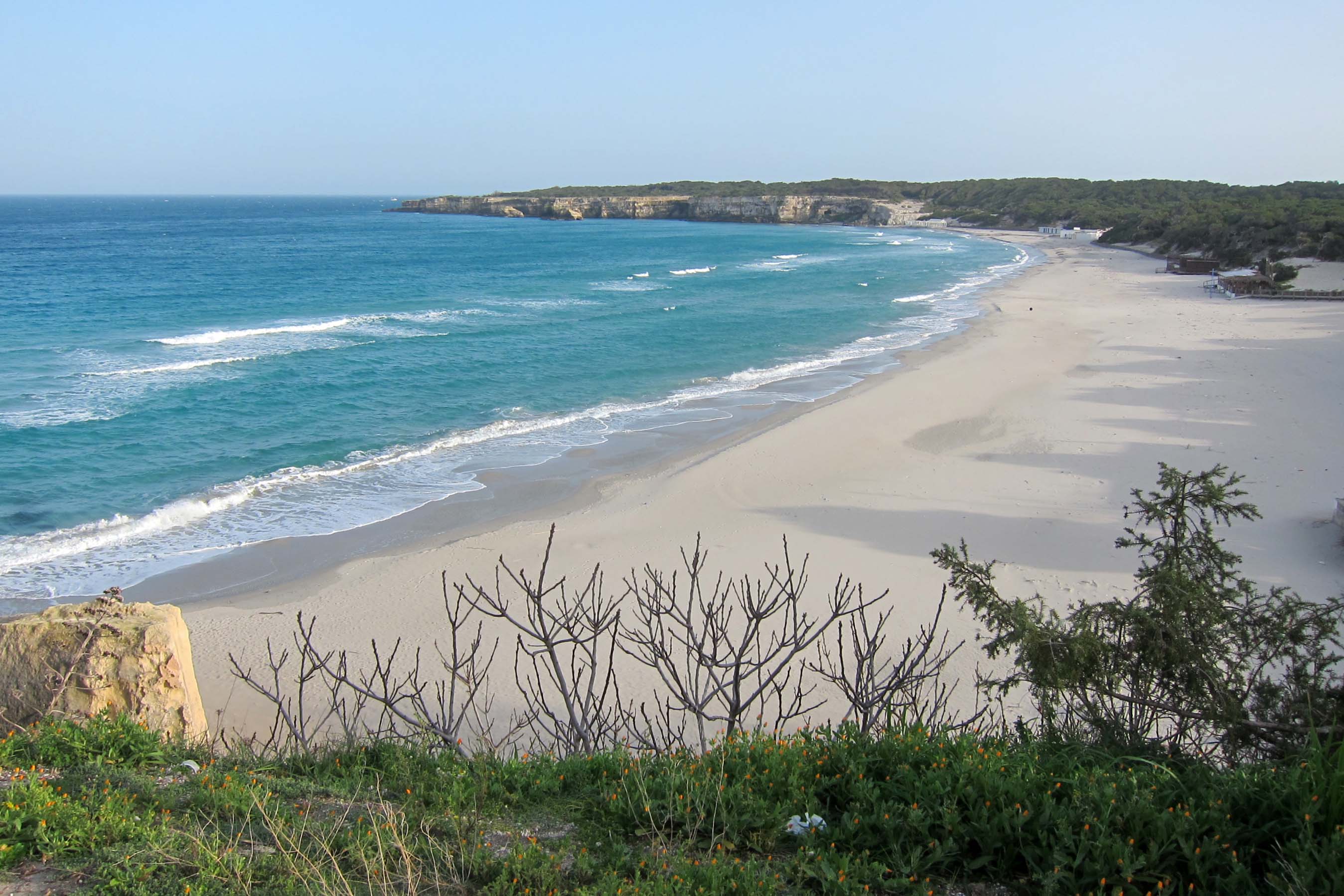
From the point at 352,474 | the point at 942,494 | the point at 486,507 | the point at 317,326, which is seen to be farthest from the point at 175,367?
the point at 942,494

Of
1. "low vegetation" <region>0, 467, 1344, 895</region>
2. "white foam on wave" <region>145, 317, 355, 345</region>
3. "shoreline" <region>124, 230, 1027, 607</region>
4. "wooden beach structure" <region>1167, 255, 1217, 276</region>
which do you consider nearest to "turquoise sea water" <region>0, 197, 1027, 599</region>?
"white foam on wave" <region>145, 317, 355, 345</region>

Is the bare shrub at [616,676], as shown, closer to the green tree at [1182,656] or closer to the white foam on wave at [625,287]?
the green tree at [1182,656]

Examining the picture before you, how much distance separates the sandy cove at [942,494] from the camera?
10.5m

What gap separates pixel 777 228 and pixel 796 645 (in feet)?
375

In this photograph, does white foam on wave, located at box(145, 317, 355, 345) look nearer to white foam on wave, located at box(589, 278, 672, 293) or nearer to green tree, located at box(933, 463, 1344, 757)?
white foam on wave, located at box(589, 278, 672, 293)

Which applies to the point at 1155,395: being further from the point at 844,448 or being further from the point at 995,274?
Answer: the point at 995,274

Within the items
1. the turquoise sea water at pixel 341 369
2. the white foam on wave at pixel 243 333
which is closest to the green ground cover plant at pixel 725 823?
the turquoise sea water at pixel 341 369

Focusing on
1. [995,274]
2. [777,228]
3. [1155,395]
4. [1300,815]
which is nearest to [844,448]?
[1155,395]

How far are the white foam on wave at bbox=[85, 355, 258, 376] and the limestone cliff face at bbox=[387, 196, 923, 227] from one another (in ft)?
344

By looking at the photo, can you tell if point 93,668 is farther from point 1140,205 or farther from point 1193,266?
point 1140,205

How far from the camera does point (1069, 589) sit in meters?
10.3

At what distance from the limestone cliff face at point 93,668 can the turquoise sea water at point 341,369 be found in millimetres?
6107

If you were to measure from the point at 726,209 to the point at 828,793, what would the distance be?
133 meters

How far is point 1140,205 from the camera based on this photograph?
95.7 m
